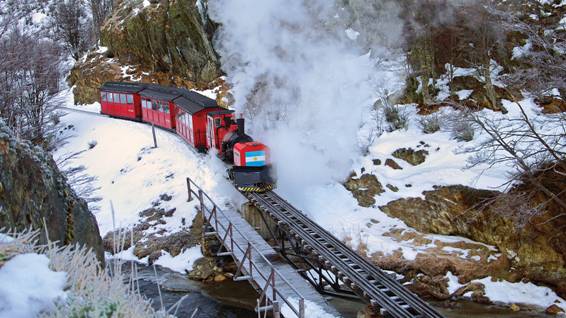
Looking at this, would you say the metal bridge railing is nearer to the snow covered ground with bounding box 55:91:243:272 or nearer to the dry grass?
the snow covered ground with bounding box 55:91:243:272

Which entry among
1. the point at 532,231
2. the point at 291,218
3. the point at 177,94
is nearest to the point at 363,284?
the point at 291,218

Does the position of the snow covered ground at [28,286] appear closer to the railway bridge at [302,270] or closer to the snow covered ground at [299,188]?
the railway bridge at [302,270]

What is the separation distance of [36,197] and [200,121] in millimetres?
16875

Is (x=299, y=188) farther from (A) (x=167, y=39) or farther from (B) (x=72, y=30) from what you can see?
(B) (x=72, y=30)

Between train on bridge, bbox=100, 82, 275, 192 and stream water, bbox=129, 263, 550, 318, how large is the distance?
12.2ft

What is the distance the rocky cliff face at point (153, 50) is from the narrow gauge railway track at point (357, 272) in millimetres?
20489

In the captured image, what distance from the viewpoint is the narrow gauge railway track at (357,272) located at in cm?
1062

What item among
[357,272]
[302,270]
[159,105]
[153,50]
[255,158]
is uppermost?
[153,50]

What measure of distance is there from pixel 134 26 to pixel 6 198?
35.6m

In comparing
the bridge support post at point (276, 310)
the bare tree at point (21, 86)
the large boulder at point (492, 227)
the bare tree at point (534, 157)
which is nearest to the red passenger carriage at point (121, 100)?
the bare tree at point (21, 86)

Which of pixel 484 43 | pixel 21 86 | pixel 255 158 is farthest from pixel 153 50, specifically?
pixel 484 43

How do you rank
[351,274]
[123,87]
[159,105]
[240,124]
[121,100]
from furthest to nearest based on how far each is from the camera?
[123,87] < [121,100] < [159,105] < [240,124] < [351,274]

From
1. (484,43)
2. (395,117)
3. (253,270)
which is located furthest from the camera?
(484,43)

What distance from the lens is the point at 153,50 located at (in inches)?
1439
